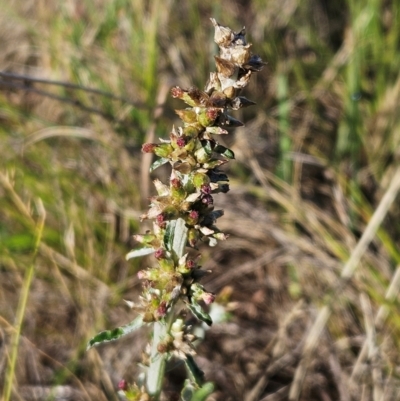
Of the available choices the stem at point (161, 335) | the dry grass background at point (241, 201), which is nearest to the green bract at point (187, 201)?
the stem at point (161, 335)

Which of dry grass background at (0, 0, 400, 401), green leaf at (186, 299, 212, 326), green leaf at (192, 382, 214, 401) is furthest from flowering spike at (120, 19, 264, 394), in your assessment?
dry grass background at (0, 0, 400, 401)

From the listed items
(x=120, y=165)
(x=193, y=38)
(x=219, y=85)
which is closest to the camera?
(x=219, y=85)

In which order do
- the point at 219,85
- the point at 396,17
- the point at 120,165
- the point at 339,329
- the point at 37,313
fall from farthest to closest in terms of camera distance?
the point at 396,17 → the point at 120,165 → the point at 37,313 → the point at 339,329 → the point at 219,85

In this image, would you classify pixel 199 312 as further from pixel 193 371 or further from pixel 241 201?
pixel 241 201

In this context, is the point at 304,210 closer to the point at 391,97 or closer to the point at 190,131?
the point at 391,97

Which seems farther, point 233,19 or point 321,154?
point 233,19

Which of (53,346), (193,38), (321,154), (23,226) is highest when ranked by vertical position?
(193,38)

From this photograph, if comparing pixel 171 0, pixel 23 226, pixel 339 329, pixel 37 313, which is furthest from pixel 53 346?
→ pixel 171 0
